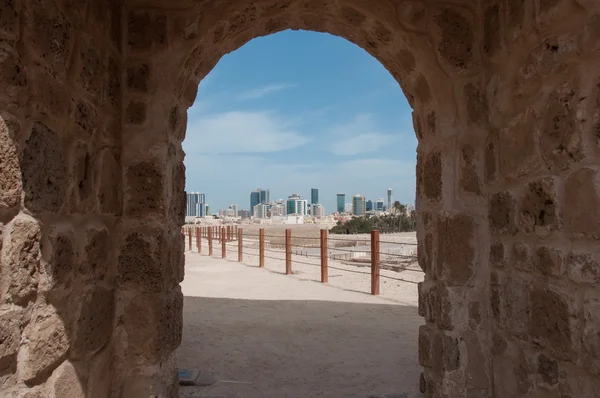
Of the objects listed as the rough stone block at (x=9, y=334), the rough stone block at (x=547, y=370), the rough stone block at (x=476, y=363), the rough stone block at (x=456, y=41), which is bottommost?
the rough stone block at (x=476, y=363)

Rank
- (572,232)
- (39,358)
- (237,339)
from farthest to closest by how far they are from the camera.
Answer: (237,339)
(572,232)
(39,358)

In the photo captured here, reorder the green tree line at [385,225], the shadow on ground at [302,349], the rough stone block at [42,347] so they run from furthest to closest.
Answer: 1. the green tree line at [385,225]
2. the shadow on ground at [302,349]
3. the rough stone block at [42,347]

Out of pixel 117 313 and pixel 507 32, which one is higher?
pixel 507 32

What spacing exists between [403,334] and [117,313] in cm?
301

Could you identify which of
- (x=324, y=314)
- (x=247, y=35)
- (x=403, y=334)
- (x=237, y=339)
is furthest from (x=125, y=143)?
(x=324, y=314)

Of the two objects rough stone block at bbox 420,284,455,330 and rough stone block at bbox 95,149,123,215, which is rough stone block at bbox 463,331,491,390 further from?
rough stone block at bbox 95,149,123,215

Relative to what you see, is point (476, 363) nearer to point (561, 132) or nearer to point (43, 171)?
point (561, 132)

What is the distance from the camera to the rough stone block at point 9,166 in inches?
50.7

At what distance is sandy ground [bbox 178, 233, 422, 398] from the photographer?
3086 mm

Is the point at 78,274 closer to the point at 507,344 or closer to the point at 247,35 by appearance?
the point at 247,35

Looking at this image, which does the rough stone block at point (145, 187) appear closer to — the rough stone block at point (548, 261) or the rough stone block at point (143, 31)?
the rough stone block at point (143, 31)

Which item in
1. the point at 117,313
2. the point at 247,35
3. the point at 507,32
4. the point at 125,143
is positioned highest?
the point at 247,35

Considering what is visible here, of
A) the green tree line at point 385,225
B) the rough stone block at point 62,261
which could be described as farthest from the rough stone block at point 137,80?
the green tree line at point 385,225

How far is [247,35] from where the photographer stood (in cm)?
277
